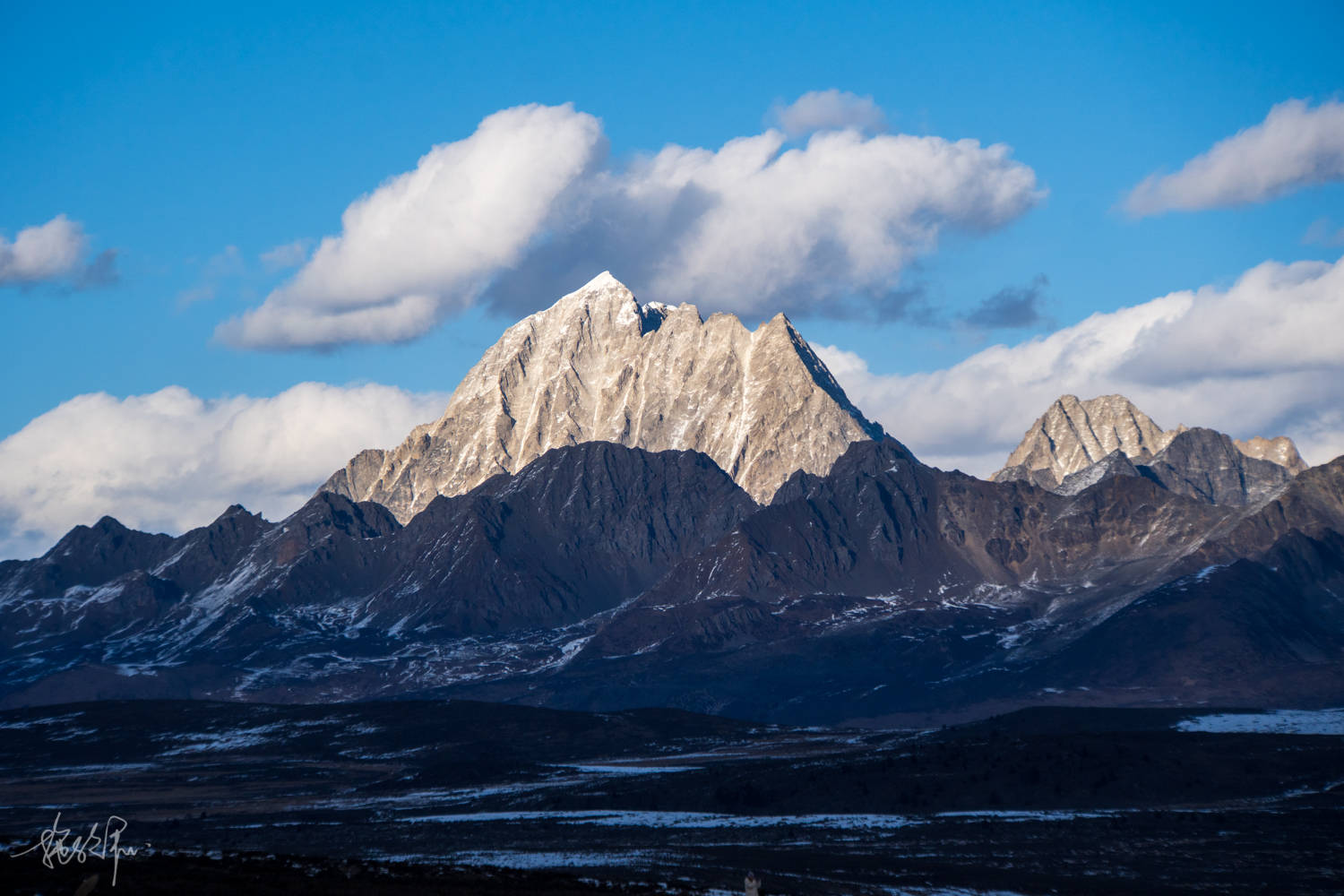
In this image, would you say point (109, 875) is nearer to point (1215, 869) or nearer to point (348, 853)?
point (348, 853)

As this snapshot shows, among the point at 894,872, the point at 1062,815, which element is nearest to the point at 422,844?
the point at 894,872

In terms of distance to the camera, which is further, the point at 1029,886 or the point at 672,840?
the point at 672,840

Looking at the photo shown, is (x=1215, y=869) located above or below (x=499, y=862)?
below

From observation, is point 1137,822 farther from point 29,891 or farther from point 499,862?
point 29,891

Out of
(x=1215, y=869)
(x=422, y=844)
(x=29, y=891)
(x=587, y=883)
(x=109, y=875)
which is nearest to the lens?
(x=29, y=891)

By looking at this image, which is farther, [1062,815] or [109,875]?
[1062,815]

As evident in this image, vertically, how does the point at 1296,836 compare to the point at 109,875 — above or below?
below

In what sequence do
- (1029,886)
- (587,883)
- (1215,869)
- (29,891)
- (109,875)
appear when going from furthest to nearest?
1. (1215,869)
2. (1029,886)
3. (587,883)
4. (109,875)
5. (29,891)

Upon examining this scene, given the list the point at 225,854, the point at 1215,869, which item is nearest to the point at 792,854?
the point at 1215,869

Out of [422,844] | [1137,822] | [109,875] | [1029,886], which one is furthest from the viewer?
[1137,822]
